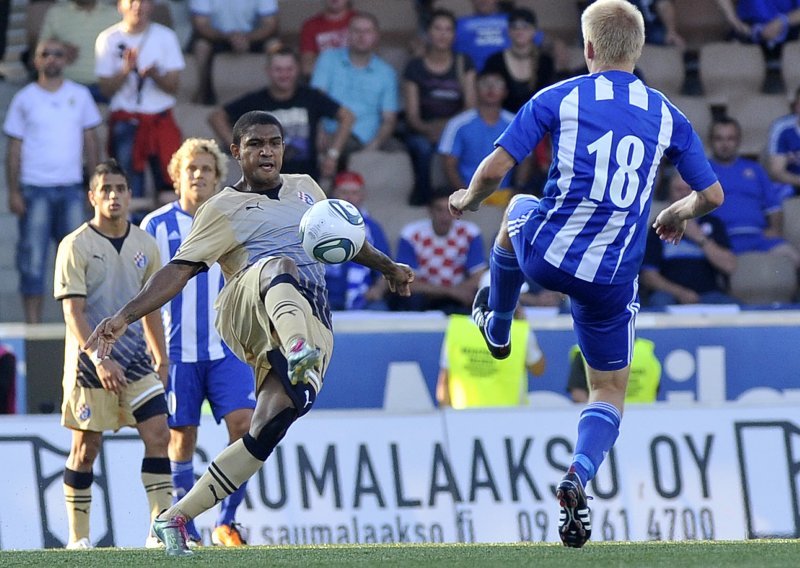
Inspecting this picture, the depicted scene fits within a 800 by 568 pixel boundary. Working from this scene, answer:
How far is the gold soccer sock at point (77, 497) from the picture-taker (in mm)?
8609

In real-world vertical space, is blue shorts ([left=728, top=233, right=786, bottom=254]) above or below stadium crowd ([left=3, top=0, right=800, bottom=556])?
below

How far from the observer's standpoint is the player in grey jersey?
6.44 m

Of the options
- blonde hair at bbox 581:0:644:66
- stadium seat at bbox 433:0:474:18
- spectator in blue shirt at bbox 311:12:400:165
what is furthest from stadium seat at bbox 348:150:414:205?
blonde hair at bbox 581:0:644:66

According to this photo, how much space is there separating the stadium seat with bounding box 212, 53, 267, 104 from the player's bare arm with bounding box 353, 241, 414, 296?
23.0 ft

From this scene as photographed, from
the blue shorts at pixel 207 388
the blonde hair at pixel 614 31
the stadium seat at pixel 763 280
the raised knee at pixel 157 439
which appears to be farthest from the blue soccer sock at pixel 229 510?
the stadium seat at pixel 763 280

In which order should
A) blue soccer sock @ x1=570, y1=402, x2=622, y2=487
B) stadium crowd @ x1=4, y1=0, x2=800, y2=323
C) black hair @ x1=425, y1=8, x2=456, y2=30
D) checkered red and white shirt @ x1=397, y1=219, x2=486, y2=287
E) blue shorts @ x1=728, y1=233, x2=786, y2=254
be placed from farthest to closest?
black hair @ x1=425, y1=8, x2=456, y2=30, blue shorts @ x1=728, y1=233, x2=786, y2=254, stadium crowd @ x1=4, y1=0, x2=800, y2=323, checkered red and white shirt @ x1=397, y1=219, x2=486, y2=287, blue soccer sock @ x1=570, y1=402, x2=622, y2=487

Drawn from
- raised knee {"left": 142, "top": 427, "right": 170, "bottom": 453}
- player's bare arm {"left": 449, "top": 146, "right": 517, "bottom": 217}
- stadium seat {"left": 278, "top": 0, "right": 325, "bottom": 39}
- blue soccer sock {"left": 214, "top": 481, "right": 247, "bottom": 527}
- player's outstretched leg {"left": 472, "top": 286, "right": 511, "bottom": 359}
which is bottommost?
blue soccer sock {"left": 214, "top": 481, "right": 247, "bottom": 527}

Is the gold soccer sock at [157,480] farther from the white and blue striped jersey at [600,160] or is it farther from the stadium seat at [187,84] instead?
the stadium seat at [187,84]

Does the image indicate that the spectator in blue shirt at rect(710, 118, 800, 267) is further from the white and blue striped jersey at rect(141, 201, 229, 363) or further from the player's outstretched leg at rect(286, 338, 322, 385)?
the player's outstretched leg at rect(286, 338, 322, 385)

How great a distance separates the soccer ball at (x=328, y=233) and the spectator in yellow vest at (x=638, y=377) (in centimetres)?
438

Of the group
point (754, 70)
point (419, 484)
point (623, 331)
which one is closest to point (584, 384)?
point (419, 484)

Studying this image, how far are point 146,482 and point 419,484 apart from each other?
7.21 feet

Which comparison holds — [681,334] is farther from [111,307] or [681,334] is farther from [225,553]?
[225,553]

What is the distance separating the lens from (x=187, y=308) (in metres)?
9.05
